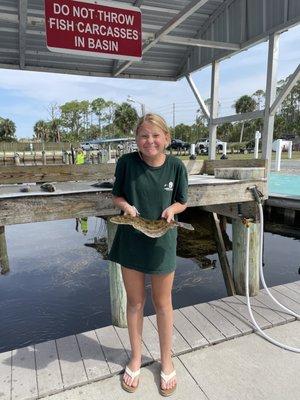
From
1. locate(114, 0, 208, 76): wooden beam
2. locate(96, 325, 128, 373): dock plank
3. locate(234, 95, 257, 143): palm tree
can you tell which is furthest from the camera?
locate(234, 95, 257, 143): palm tree

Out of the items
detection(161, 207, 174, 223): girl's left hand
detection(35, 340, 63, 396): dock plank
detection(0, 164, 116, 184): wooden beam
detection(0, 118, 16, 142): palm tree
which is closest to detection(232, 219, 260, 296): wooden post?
detection(161, 207, 174, 223): girl's left hand

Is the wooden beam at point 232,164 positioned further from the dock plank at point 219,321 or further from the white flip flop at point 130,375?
the white flip flop at point 130,375

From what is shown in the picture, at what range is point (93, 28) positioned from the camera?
4.74 m

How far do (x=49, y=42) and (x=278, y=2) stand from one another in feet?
15.4

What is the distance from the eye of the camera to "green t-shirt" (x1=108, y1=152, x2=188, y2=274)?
2.42 m

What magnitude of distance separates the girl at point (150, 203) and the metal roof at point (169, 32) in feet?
12.7

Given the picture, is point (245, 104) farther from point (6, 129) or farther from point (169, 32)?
point (169, 32)

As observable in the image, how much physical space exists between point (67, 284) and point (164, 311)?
15.8 feet

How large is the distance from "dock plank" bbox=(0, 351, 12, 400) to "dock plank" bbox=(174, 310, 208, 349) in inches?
60.3

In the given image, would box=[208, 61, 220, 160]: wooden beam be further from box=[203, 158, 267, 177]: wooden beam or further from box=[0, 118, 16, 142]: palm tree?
box=[0, 118, 16, 142]: palm tree

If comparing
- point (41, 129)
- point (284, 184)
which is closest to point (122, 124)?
point (41, 129)

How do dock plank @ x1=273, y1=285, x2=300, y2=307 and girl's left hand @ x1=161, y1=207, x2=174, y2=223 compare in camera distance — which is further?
dock plank @ x1=273, y1=285, x2=300, y2=307

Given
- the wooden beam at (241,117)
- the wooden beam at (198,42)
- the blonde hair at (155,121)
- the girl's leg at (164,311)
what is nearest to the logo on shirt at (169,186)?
the blonde hair at (155,121)

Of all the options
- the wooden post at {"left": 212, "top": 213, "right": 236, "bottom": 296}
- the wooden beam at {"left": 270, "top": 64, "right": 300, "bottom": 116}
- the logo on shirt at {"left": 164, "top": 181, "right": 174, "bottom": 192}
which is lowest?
the wooden post at {"left": 212, "top": 213, "right": 236, "bottom": 296}
